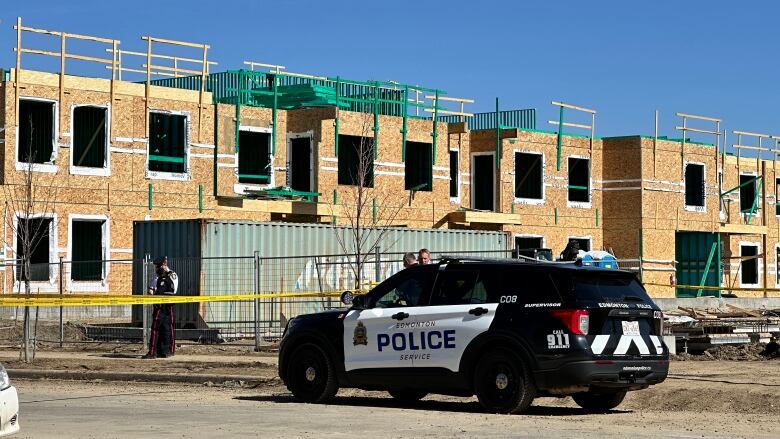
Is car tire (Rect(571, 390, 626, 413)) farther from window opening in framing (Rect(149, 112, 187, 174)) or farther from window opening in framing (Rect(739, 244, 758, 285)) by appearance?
window opening in framing (Rect(739, 244, 758, 285))

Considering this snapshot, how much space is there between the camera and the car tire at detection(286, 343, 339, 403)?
687 inches

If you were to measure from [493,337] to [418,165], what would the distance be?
3801 centimetres

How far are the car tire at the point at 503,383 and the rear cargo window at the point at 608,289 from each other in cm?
103

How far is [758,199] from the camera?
6788cm

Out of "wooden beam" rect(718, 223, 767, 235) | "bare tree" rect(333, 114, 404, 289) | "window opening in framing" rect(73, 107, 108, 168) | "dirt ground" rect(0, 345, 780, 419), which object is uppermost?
"window opening in framing" rect(73, 107, 108, 168)

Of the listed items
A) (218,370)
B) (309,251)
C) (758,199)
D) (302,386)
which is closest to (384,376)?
(302,386)

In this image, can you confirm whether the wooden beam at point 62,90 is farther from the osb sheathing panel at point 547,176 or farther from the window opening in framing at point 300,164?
the osb sheathing panel at point 547,176

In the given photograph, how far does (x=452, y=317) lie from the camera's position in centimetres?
1642

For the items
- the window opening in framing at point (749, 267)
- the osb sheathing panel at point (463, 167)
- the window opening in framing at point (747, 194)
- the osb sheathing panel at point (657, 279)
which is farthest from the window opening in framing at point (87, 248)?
the window opening in framing at point (749, 267)

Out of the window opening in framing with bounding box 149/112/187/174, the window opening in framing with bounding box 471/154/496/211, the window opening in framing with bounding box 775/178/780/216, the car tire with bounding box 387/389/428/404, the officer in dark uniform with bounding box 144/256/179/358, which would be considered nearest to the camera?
the car tire with bounding box 387/389/428/404

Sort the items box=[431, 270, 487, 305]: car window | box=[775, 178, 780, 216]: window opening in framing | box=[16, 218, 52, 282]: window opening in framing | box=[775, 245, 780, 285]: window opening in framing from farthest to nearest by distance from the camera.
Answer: box=[775, 178, 780, 216]: window opening in framing < box=[775, 245, 780, 285]: window opening in framing < box=[16, 218, 52, 282]: window opening in framing < box=[431, 270, 487, 305]: car window

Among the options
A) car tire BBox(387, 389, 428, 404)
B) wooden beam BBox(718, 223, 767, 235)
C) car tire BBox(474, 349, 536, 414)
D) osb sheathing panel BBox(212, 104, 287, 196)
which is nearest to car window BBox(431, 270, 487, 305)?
car tire BBox(474, 349, 536, 414)

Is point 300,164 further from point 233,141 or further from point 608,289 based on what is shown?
point 608,289

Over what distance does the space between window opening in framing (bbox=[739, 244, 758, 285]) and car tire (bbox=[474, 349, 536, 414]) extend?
53837mm
